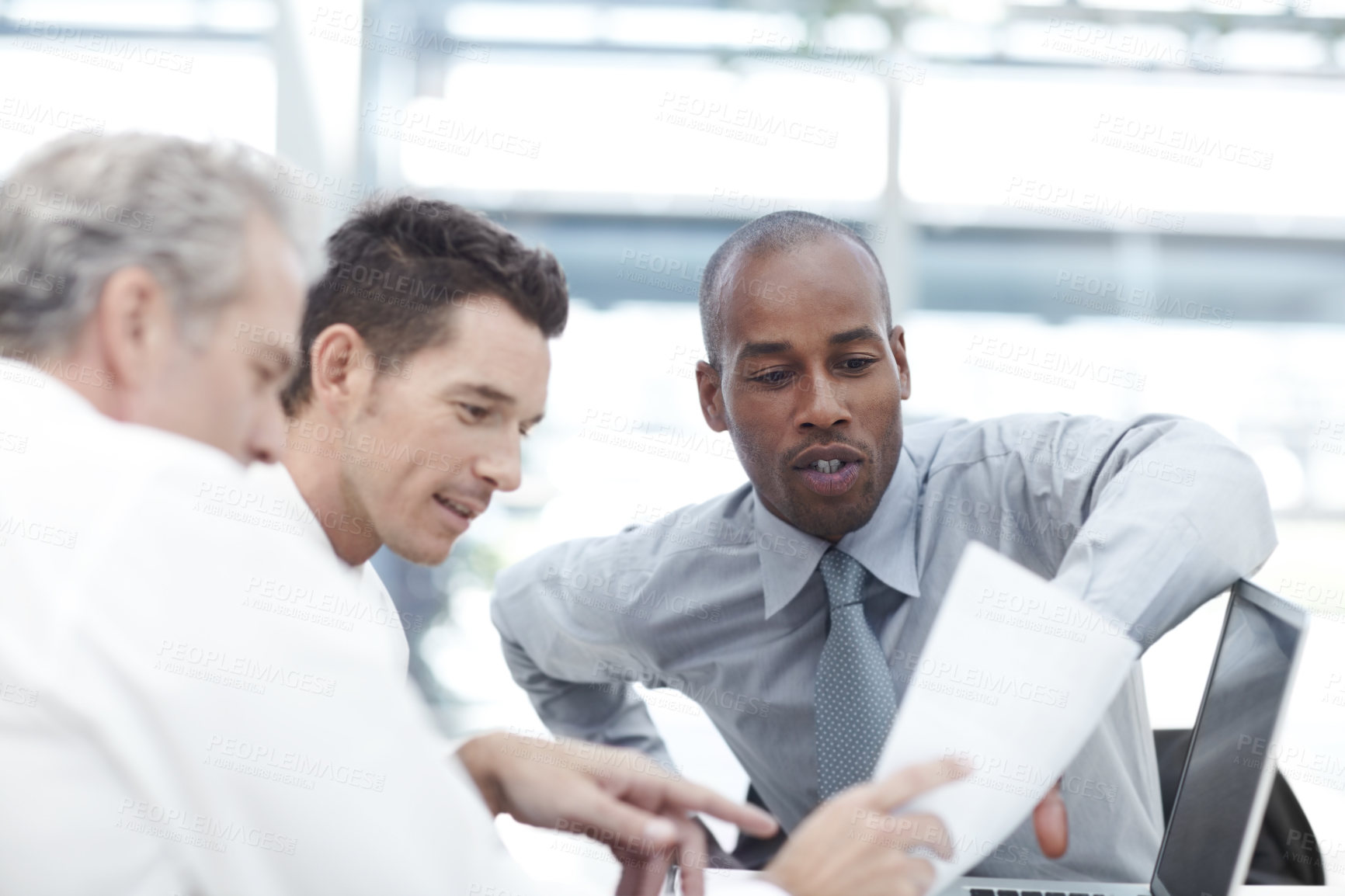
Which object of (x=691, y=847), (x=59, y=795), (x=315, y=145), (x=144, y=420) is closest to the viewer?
(x=59, y=795)

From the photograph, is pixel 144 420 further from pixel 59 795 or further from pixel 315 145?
pixel 315 145

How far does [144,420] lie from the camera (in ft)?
2.60

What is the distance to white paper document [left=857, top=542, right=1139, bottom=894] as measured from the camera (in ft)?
2.72

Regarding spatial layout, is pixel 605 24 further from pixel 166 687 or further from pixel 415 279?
pixel 166 687

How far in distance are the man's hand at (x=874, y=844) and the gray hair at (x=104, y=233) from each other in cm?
64

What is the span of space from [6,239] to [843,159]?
96.2 inches

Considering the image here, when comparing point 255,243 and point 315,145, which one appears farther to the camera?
point 315,145

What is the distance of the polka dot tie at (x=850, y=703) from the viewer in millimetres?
1292

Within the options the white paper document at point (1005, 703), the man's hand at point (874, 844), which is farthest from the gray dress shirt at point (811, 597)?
the man's hand at point (874, 844)

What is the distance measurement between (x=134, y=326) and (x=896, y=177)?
8.26ft

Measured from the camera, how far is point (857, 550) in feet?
4.63

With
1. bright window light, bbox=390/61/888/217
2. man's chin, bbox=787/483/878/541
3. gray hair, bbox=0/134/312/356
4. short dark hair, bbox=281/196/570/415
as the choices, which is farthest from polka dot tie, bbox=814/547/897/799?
bright window light, bbox=390/61/888/217

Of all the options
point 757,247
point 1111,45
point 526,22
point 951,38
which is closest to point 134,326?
point 757,247

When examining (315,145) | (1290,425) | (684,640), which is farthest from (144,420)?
(1290,425)
